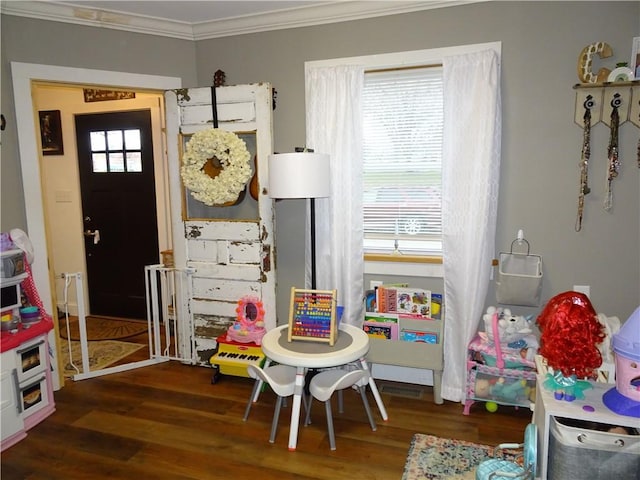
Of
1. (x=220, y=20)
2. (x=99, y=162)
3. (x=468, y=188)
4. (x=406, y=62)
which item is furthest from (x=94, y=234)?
(x=468, y=188)

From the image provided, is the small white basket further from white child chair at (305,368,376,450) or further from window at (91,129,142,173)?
window at (91,129,142,173)

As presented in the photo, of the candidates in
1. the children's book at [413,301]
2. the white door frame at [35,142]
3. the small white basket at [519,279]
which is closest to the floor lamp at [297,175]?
the children's book at [413,301]

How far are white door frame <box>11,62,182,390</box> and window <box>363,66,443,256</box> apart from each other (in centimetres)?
188

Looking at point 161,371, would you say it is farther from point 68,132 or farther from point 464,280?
point 68,132

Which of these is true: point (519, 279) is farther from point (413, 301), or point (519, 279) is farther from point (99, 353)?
point (99, 353)

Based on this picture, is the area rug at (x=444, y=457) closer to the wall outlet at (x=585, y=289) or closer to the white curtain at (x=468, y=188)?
the white curtain at (x=468, y=188)

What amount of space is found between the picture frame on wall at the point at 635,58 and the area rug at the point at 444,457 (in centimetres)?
215

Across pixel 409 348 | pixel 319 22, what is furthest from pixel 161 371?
pixel 319 22

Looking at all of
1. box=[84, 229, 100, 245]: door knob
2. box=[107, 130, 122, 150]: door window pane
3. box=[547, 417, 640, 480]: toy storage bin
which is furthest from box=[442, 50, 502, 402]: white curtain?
box=[84, 229, 100, 245]: door knob

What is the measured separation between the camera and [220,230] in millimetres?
3410

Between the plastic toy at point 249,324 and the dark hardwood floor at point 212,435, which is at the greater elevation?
the plastic toy at point 249,324

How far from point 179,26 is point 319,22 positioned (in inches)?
41.7

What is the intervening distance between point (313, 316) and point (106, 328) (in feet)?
8.86

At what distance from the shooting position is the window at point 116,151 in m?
4.40
